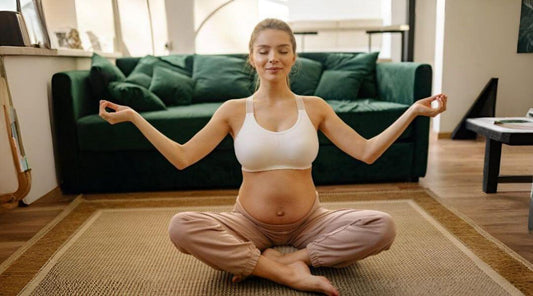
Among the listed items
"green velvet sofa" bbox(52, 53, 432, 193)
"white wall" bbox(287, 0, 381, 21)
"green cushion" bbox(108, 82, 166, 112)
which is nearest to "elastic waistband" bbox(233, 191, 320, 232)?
"green velvet sofa" bbox(52, 53, 432, 193)

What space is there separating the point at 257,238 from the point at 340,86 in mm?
1839

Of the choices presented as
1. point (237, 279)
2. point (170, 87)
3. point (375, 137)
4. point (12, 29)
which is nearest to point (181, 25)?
point (170, 87)

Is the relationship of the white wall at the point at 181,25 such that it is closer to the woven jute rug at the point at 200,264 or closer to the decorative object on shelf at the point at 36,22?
the decorative object on shelf at the point at 36,22

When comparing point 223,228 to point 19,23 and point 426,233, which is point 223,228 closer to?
point 426,233

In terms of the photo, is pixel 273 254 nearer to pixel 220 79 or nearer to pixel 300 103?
pixel 300 103

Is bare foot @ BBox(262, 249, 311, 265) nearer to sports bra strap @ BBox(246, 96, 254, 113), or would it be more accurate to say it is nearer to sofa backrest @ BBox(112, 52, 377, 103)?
sports bra strap @ BBox(246, 96, 254, 113)

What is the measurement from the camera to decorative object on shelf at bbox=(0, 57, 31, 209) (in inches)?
86.8

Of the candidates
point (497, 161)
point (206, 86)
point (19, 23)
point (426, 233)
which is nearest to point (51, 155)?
point (19, 23)

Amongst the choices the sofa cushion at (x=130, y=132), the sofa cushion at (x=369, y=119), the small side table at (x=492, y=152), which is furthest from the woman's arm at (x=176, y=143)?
the small side table at (x=492, y=152)

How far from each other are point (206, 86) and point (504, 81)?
273cm

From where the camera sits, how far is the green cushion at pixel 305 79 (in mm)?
3111

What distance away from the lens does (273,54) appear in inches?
54.6

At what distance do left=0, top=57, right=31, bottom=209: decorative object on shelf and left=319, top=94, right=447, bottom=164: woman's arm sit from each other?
63.1 inches

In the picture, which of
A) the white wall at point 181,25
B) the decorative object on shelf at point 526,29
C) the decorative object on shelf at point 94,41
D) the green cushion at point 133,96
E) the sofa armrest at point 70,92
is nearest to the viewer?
the sofa armrest at point 70,92
